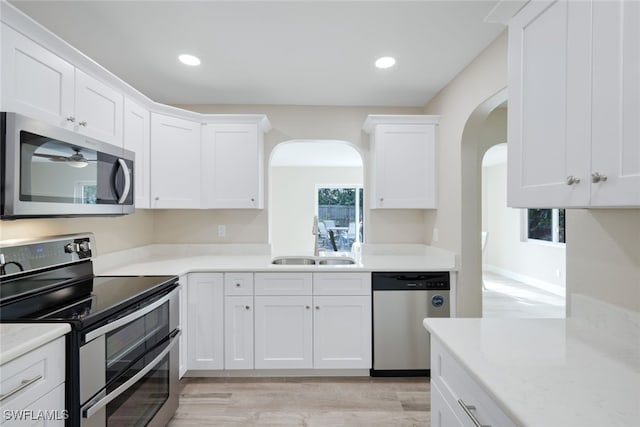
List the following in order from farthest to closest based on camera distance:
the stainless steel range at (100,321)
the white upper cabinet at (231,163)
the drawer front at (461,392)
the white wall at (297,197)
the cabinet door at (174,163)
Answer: the white wall at (297,197) → the white upper cabinet at (231,163) → the cabinet door at (174,163) → the stainless steel range at (100,321) → the drawer front at (461,392)

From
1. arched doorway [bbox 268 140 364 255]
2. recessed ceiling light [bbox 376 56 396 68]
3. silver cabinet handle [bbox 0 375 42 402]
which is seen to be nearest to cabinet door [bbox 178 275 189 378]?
silver cabinet handle [bbox 0 375 42 402]

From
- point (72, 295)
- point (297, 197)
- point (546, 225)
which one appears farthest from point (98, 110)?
point (546, 225)

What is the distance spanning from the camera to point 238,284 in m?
2.60

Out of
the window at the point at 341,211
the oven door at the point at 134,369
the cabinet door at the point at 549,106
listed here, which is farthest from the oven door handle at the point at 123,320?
the window at the point at 341,211

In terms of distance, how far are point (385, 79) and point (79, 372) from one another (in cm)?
265

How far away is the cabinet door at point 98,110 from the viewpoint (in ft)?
6.04

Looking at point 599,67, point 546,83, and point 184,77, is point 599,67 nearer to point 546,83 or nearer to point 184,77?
point 546,83

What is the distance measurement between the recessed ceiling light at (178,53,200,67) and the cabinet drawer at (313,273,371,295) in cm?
180

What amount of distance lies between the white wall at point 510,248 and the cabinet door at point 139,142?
235 inches

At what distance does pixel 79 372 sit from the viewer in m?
1.26

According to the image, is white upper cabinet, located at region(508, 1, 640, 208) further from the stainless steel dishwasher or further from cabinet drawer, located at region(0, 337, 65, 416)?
cabinet drawer, located at region(0, 337, 65, 416)

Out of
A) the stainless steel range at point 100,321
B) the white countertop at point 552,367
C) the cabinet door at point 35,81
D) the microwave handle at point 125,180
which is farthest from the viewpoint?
the microwave handle at point 125,180

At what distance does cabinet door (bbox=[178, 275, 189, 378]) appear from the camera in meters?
2.44

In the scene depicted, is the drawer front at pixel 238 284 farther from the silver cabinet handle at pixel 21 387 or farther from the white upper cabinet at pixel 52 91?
the silver cabinet handle at pixel 21 387
